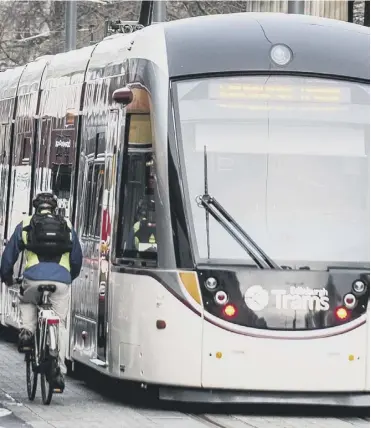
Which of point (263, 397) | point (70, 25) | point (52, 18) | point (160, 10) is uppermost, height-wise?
point (52, 18)

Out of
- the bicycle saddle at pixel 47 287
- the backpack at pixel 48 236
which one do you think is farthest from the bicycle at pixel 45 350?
the backpack at pixel 48 236

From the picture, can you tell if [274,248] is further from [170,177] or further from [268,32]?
[268,32]

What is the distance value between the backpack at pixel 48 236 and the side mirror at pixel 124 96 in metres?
1.02

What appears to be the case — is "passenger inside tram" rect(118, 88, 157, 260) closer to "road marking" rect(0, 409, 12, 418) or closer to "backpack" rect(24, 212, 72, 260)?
"backpack" rect(24, 212, 72, 260)

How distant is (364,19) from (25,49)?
22251 mm

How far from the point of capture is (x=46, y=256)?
13031 mm

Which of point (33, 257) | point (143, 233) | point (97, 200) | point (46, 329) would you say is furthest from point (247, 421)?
point (97, 200)

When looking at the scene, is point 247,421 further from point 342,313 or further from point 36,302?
point 36,302

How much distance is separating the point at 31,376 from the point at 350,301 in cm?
259

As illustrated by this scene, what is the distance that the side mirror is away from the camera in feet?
42.9

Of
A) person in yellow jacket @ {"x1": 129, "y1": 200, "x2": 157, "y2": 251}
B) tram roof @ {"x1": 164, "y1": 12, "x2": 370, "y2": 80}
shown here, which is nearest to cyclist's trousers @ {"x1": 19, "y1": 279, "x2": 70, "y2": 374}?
person in yellow jacket @ {"x1": 129, "y1": 200, "x2": 157, "y2": 251}

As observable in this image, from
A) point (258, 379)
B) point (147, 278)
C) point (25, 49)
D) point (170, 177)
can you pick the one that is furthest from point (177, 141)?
point (25, 49)

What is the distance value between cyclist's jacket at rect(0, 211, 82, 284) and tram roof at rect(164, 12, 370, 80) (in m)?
1.60

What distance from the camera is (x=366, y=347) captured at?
12445mm
